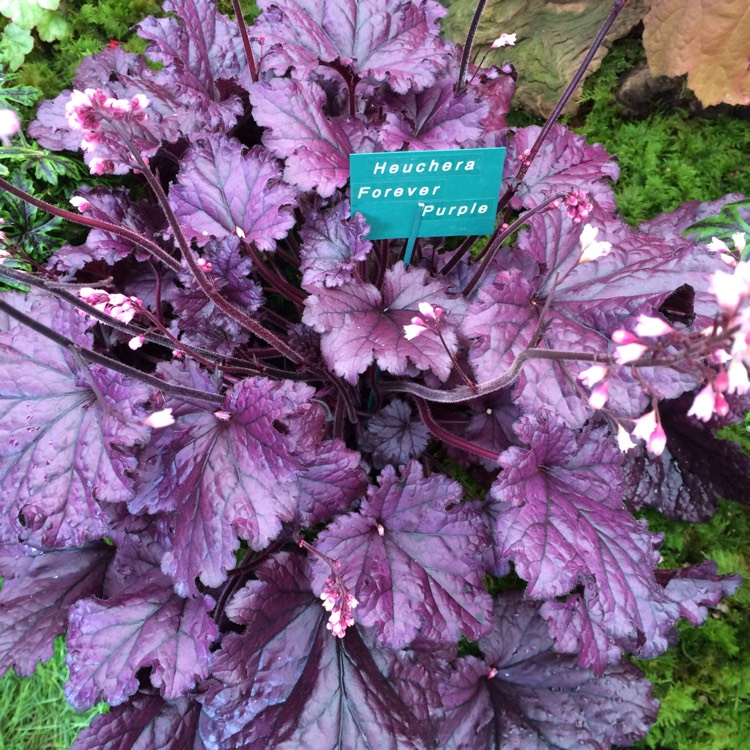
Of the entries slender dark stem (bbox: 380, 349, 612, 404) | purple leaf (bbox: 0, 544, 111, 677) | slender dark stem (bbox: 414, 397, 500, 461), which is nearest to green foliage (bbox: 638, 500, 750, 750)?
slender dark stem (bbox: 414, 397, 500, 461)

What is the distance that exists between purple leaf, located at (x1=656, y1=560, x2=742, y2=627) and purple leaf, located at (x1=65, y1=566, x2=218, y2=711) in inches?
53.2

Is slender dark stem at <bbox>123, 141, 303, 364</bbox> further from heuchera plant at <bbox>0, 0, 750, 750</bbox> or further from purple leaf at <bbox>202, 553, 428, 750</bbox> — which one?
purple leaf at <bbox>202, 553, 428, 750</bbox>

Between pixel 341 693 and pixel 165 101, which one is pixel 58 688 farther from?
pixel 165 101

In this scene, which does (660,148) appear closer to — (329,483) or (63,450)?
(329,483)

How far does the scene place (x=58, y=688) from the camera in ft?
7.52

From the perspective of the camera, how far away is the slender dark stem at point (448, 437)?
1682 millimetres

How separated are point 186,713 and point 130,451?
81 centimetres

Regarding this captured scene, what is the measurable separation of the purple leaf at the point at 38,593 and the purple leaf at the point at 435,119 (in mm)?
1554

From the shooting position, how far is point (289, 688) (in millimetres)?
1572

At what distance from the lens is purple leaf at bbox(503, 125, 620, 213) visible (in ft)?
6.08

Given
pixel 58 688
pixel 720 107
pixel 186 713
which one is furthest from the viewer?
pixel 720 107

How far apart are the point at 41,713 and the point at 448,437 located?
1.92m

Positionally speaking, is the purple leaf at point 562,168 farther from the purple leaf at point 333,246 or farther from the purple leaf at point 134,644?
the purple leaf at point 134,644

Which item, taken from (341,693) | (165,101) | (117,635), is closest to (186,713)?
(117,635)
